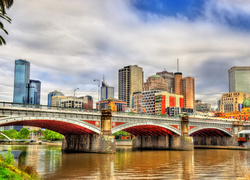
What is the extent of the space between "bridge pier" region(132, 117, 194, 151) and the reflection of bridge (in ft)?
1.04

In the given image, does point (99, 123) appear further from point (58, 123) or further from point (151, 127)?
point (151, 127)

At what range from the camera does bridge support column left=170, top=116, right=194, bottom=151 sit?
84688 millimetres

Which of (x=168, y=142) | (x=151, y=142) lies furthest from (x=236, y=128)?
(x=151, y=142)

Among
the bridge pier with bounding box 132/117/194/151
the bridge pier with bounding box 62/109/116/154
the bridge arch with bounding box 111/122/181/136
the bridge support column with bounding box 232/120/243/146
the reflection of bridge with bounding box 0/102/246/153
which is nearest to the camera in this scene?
the reflection of bridge with bounding box 0/102/246/153

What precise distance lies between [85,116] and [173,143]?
3426 cm

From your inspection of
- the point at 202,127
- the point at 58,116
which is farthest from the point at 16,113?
the point at 202,127

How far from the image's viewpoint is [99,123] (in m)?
66.8

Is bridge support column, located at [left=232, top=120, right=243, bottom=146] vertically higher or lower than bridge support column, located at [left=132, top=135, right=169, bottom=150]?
higher

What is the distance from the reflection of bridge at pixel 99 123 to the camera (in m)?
56.2

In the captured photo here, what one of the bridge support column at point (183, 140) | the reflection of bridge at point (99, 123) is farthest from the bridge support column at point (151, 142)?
Result: the bridge support column at point (183, 140)

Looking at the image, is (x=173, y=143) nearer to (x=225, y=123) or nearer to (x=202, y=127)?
(x=202, y=127)

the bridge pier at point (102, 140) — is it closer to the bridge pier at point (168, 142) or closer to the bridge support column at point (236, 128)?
the bridge pier at point (168, 142)

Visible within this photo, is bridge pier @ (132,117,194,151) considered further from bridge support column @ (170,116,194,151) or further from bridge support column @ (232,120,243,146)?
bridge support column @ (232,120,243,146)

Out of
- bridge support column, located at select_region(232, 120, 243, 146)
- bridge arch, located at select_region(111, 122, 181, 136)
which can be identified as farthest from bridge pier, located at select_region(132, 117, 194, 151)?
bridge support column, located at select_region(232, 120, 243, 146)
